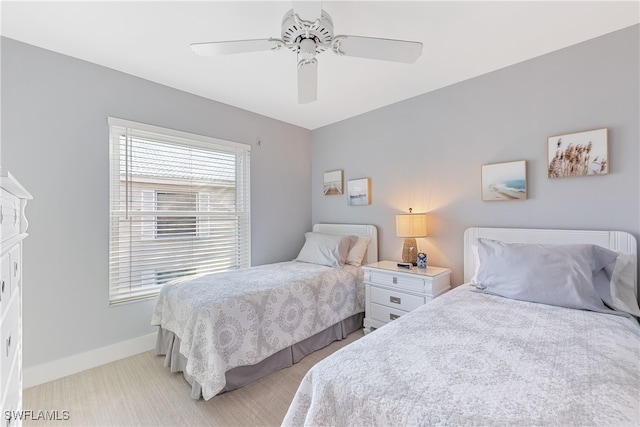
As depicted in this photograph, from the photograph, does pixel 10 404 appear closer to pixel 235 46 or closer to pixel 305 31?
pixel 235 46

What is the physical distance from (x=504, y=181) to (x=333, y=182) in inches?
79.0

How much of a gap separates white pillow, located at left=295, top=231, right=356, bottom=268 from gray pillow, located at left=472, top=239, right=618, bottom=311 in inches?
56.6

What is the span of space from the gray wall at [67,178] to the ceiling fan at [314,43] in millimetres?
1355

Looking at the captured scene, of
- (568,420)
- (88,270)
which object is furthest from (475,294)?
(88,270)

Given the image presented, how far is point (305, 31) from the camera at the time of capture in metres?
1.53

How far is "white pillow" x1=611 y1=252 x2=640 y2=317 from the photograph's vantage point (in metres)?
1.63

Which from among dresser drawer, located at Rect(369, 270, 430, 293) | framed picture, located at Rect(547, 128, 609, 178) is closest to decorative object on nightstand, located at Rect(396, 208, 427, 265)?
dresser drawer, located at Rect(369, 270, 430, 293)

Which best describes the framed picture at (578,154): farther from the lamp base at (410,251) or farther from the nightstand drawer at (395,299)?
the nightstand drawer at (395,299)

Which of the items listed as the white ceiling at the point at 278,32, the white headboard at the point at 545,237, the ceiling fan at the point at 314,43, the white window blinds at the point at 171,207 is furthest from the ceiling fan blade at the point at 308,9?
the white headboard at the point at 545,237

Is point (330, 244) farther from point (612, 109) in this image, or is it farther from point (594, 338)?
point (612, 109)

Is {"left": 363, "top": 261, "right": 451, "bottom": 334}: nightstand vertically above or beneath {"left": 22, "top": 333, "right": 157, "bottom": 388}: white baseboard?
above

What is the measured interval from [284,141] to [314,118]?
51 centimetres

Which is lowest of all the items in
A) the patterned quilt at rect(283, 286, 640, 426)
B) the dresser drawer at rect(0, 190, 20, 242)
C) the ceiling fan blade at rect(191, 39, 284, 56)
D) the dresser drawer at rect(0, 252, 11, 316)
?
the patterned quilt at rect(283, 286, 640, 426)

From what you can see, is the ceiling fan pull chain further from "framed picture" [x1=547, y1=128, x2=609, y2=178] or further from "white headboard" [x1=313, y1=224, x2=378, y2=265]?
"white headboard" [x1=313, y1=224, x2=378, y2=265]
